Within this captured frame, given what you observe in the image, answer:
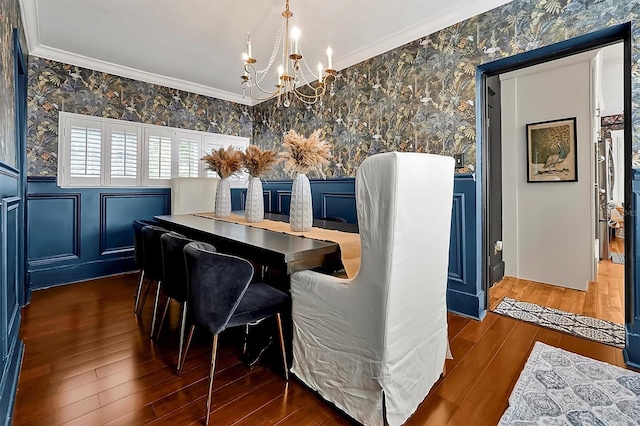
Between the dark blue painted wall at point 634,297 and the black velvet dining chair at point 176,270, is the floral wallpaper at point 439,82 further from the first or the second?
the black velvet dining chair at point 176,270

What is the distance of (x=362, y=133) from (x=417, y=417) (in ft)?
9.41

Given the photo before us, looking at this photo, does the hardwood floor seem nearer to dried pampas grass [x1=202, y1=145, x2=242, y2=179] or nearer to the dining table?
the dining table

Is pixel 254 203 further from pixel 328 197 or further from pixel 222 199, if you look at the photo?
pixel 328 197

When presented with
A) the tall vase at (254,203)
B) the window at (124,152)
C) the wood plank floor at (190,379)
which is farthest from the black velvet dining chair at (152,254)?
the window at (124,152)

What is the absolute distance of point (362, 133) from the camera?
11.7ft

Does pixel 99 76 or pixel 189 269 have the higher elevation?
pixel 99 76

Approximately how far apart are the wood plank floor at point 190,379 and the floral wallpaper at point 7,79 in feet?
4.19

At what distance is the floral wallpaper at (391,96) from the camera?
2.20m

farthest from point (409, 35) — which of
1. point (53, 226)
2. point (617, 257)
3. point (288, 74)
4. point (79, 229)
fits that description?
point (617, 257)

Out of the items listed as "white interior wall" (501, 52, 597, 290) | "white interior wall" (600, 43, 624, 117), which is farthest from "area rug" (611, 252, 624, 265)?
"white interior wall" (600, 43, 624, 117)

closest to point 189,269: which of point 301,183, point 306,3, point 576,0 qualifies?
point 301,183

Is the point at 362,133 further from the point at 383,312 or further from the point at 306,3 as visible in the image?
the point at 383,312

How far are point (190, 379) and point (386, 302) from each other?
4.20 feet

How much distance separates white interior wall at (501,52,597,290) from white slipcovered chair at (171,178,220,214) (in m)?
3.85
